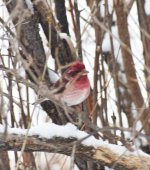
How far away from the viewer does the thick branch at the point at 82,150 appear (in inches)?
82.1

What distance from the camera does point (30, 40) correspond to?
2.79 meters

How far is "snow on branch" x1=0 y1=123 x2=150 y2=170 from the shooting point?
6.84 feet

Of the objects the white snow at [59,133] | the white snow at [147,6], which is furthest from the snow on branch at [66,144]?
the white snow at [147,6]

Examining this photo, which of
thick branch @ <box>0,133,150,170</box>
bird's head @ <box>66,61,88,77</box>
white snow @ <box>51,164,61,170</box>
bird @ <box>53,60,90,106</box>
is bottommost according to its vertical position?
white snow @ <box>51,164,61,170</box>

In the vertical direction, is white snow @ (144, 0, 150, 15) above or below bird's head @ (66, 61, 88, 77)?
above

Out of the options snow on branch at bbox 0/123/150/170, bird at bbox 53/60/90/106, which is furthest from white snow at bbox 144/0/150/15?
snow on branch at bbox 0/123/150/170

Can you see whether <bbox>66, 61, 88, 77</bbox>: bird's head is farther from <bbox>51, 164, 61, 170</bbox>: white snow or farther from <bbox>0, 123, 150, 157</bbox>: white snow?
<bbox>51, 164, 61, 170</bbox>: white snow

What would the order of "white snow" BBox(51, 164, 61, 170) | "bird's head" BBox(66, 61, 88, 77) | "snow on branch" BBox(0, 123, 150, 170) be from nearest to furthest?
"snow on branch" BBox(0, 123, 150, 170), "bird's head" BBox(66, 61, 88, 77), "white snow" BBox(51, 164, 61, 170)

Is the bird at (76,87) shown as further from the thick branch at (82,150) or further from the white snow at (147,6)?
the white snow at (147,6)

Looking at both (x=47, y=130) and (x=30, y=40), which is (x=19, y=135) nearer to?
(x=47, y=130)

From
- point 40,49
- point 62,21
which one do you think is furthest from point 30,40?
point 62,21

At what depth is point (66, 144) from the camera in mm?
2062

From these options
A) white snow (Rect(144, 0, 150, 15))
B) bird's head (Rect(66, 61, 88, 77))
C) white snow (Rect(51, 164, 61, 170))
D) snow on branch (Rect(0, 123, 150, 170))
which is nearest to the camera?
snow on branch (Rect(0, 123, 150, 170))

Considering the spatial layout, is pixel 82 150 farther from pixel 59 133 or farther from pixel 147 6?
pixel 147 6
